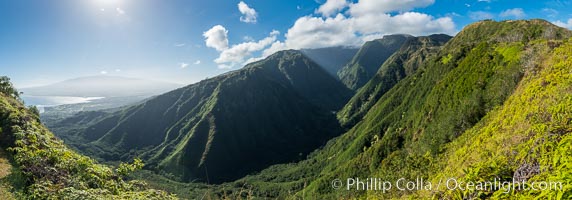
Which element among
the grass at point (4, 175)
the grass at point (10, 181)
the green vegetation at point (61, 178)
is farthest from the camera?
the grass at point (10, 181)

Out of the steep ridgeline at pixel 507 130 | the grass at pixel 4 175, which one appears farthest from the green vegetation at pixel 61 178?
the steep ridgeline at pixel 507 130

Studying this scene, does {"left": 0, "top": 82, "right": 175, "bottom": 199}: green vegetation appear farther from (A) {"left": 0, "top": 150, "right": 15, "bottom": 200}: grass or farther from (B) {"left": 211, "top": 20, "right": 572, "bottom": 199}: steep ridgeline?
(B) {"left": 211, "top": 20, "right": 572, "bottom": 199}: steep ridgeline

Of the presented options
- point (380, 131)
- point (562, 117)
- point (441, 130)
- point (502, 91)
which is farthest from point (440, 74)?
point (562, 117)

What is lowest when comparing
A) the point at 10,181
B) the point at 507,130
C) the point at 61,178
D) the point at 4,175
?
the point at 10,181

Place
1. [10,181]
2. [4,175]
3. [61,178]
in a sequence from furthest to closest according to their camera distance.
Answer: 1. [4,175]
2. [10,181]
3. [61,178]

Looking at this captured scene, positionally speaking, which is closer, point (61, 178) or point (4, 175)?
point (61, 178)

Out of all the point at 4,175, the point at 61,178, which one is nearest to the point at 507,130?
the point at 61,178

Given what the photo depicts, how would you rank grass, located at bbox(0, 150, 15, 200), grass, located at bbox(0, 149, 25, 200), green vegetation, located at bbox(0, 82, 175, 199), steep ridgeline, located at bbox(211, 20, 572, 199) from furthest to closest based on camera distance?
grass, located at bbox(0, 149, 25, 200)
grass, located at bbox(0, 150, 15, 200)
green vegetation, located at bbox(0, 82, 175, 199)
steep ridgeline, located at bbox(211, 20, 572, 199)

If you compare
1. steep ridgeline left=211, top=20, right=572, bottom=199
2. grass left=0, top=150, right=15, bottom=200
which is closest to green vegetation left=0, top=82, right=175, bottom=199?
grass left=0, top=150, right=15, bottom=200

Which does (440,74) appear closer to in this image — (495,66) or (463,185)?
(495,66)

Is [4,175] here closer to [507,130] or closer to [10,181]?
[10,181]

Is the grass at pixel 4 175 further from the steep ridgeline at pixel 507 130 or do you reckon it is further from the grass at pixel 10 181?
the steep ridgeline at pixel 507 130
